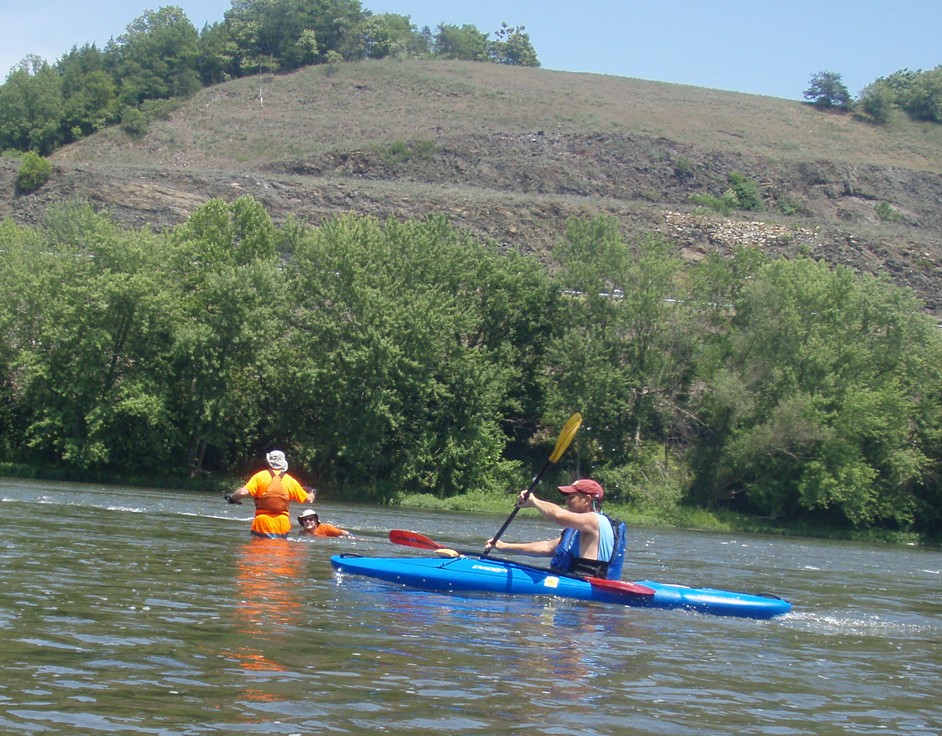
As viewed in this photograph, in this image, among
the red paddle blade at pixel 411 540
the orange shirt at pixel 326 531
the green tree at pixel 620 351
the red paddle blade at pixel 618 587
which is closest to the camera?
the red paddle blade at pixel 618 587

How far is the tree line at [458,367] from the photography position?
35844 mm

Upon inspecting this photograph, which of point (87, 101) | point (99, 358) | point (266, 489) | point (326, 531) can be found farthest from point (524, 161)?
point (266, 489)

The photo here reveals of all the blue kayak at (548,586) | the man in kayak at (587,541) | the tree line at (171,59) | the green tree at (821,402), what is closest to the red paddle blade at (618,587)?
the blue kayak at (548,586)

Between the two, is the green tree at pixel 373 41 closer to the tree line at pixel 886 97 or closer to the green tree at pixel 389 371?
the tree line at pixel 886 97

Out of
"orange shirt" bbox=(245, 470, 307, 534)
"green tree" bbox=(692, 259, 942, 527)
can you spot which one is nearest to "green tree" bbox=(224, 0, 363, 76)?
"green tree" bbox=(692, 259, 942, 527)

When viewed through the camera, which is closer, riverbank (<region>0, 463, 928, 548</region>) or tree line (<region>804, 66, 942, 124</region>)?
riverbank (<region>0, 463, 928, 548</region>)

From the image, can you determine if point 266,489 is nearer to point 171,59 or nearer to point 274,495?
point 274,495

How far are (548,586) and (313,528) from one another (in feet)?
19.4

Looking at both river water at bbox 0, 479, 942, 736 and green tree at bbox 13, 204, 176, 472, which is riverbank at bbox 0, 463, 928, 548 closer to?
green tree at bbox 13, 204, 176, 472

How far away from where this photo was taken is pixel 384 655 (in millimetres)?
8617

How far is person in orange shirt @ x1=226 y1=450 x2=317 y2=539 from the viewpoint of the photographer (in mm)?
15531

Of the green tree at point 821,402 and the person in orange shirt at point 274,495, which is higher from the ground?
the green tree at point 821,402

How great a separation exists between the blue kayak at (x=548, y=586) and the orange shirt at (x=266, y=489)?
9.79 feet

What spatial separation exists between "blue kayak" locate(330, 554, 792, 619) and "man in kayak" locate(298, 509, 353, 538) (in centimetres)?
445
